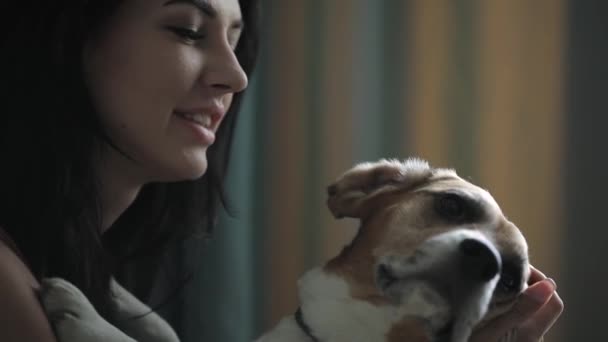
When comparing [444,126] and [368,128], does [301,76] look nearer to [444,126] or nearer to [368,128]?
[368,128]

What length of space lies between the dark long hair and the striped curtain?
606mm

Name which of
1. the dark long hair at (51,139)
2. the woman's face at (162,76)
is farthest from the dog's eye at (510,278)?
the dark long hair at (51,139)

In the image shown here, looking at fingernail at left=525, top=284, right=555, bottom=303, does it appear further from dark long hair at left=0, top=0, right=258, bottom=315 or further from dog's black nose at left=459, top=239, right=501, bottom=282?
dark long hair at left=0, top=0, right=258, bottom=315

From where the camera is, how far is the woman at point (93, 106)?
1.04 meters

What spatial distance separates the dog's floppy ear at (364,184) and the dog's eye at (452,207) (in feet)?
0.34

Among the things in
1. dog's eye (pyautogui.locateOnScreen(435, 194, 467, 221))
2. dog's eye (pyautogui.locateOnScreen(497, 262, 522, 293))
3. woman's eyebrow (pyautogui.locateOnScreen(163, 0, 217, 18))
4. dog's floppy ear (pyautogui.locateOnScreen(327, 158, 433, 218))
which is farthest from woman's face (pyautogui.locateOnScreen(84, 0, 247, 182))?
dog's eye (pyautogui.locateOnScreen(497, 262, 522, 293))

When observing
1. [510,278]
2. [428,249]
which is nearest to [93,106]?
[428,249]

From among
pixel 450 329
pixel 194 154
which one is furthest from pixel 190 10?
pixel 450 329

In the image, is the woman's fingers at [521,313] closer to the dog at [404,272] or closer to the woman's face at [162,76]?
the dog at [404,272]

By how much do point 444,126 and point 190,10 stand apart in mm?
771

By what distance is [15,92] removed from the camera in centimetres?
106

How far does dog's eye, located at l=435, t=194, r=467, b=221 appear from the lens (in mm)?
1039

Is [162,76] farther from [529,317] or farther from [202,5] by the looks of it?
[529,317]

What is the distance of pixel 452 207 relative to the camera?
105 cm
